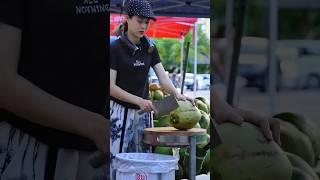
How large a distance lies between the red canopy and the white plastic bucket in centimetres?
137

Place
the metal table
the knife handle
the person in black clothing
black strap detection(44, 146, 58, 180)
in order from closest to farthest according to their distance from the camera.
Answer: the person in black clothing < black strap detection(44, 146, 58, 180) < the knife handle < the metal table

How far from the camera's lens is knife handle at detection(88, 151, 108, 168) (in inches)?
94.7

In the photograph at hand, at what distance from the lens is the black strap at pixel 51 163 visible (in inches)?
90.0

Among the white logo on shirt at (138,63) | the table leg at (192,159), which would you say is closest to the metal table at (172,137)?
the table leg at (192,159)

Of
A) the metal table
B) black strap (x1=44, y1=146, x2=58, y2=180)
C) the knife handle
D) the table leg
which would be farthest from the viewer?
the table leg

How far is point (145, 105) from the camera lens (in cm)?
467

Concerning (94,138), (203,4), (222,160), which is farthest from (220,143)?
(203,4)

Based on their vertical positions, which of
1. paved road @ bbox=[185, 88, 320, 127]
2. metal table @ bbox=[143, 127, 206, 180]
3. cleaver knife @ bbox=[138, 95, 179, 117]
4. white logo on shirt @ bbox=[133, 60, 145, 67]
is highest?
white logo on shirt @ bbox=[133, 60, 145, 67]

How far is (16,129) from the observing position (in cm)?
217

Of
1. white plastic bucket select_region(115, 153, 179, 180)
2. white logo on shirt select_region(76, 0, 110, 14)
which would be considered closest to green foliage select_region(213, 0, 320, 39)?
white logo on shirt select_region(76, 0, 110, 14)

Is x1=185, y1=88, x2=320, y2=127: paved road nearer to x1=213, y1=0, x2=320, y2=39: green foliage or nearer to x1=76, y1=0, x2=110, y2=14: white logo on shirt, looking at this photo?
x1=213, y1=0, x2=320, y2=39: green foliage

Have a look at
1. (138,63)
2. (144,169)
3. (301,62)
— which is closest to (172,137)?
(144,169)

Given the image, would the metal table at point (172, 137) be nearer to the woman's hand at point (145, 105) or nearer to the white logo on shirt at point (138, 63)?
the woman's hand at point (145, 105)

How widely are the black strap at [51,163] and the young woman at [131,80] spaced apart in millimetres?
2234
